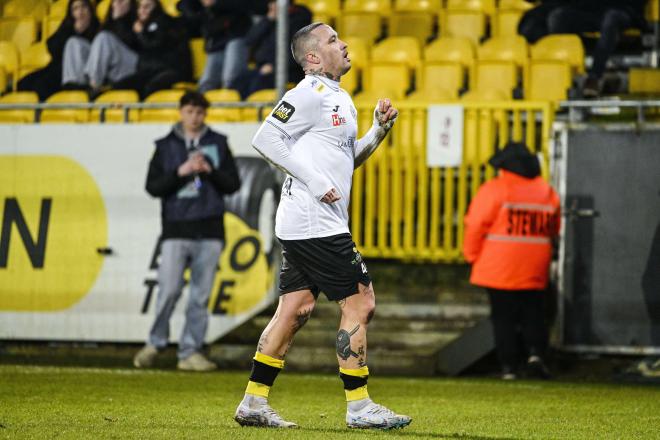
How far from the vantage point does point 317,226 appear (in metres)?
6.11

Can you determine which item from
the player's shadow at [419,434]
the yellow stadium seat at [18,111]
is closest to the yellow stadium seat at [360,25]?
the yellow stadium seat at [18,111]

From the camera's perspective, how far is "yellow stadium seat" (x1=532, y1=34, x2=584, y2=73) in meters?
13.3

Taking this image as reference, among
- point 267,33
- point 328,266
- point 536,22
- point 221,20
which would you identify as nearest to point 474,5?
point 536,22

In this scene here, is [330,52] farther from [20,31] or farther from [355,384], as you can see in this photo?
[20,31]

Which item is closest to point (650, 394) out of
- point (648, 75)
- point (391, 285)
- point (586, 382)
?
point (586, 382)

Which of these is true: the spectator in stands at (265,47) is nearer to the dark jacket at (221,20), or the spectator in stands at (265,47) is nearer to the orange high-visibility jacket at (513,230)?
the dark jacket at (221,20)

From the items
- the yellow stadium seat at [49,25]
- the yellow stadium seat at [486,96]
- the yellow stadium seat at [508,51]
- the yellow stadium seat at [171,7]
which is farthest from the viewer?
the yellow stadium seat at [171,7]

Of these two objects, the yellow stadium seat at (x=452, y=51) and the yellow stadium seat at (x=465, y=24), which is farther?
the yellow stadium seat at (x=465, y=24)

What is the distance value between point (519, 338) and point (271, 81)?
3.83 m

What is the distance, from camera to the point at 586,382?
1008 cm

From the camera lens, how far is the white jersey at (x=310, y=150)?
6047mm

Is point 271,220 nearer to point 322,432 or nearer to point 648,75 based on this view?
point 648,75

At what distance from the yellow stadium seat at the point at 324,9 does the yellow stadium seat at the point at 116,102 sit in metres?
2.52

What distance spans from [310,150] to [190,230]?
4.61 metres
